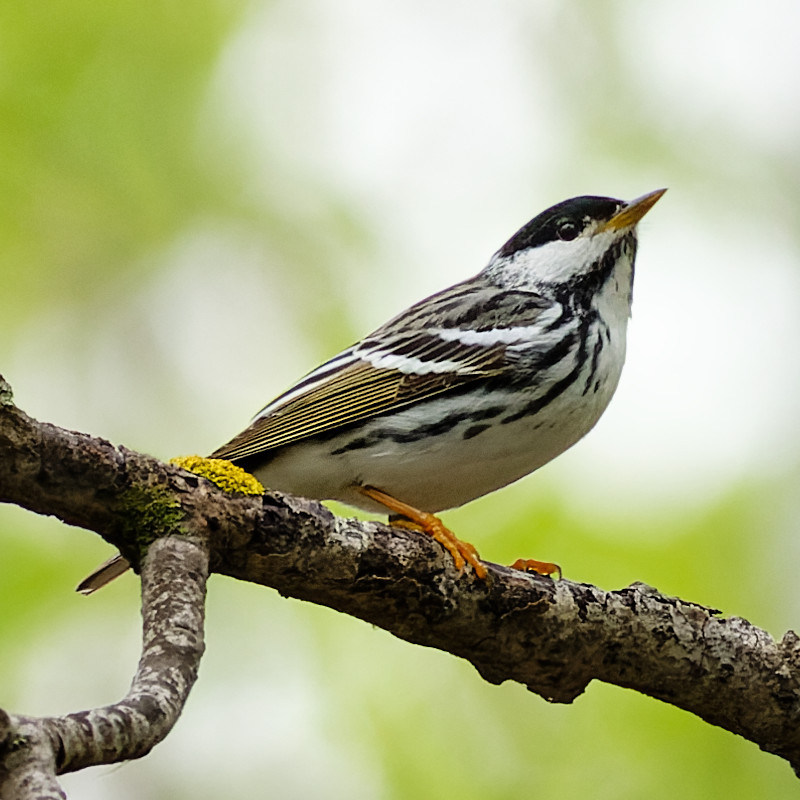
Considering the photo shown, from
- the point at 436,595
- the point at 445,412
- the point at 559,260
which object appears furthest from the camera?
the point at 559,260

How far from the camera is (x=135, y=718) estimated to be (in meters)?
2.21

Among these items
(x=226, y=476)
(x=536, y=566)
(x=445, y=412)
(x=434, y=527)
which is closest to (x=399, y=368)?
(x=445, y=412)

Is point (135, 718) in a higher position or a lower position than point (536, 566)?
lower

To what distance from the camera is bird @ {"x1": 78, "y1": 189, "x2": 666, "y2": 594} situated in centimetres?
471

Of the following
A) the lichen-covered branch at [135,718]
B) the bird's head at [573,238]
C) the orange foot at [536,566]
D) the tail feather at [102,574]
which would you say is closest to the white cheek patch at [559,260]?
the bird's head at [573,238]

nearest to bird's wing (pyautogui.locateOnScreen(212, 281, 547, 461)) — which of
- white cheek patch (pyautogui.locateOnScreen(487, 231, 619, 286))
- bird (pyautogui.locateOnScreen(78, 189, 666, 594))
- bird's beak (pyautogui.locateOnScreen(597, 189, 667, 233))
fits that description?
bird (pyautogui.locateOnScreen(78, 189, 666, 594))

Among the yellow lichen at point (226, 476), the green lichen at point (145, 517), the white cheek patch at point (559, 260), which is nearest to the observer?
the green lichen at point (145, 517)

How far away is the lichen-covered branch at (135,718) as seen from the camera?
80.2 inches

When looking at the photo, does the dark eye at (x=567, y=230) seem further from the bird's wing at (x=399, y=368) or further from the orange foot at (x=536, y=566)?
the orange foot at (x=536, y=566)

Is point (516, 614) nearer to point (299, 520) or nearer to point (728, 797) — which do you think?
point (299, 520)

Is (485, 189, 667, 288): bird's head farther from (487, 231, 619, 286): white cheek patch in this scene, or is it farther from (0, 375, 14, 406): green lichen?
(0, 375, 14, 406): green lichen

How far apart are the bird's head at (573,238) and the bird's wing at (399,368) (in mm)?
254

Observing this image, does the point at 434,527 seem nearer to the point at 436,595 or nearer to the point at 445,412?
the point at 445,412

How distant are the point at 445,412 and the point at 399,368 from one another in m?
0.46
